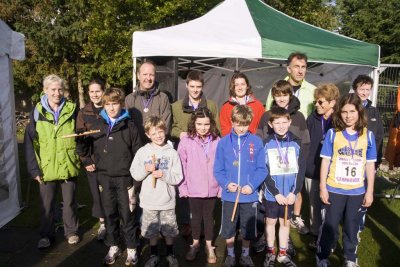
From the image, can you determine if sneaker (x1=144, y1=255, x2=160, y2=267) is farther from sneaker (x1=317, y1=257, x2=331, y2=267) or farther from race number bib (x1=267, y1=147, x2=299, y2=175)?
sneaker (x1=317, y1=257, x2=331, y2=267)

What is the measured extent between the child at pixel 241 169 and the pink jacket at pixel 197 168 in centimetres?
15

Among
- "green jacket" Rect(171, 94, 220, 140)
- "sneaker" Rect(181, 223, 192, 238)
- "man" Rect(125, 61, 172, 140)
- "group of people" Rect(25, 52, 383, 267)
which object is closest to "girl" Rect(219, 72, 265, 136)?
"group of people" Rect(25, 52, 383, 267)

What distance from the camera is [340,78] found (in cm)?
831

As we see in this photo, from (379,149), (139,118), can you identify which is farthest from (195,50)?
(379,149)

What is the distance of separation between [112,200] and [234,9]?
12.6 feet

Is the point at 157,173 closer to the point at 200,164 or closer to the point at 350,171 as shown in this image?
the point at 200,164

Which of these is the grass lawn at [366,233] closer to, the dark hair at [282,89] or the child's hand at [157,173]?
the child's hand at [157,173]

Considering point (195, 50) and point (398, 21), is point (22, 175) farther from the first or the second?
point (398, 21)

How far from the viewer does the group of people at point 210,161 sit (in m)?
3.27

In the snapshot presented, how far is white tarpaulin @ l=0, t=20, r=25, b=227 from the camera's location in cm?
467

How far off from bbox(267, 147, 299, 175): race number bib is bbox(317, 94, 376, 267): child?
26cm

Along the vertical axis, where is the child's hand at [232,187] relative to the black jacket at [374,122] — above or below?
below

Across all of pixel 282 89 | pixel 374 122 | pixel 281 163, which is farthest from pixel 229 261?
pixel 374 122

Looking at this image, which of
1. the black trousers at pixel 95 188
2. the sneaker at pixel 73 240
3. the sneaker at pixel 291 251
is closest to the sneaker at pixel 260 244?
the sneaker at pixel 291 251
